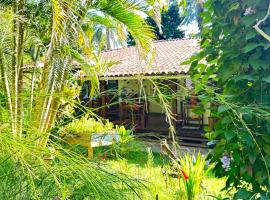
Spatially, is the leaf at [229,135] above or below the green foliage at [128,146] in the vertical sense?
above

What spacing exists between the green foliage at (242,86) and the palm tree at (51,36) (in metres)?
1.26

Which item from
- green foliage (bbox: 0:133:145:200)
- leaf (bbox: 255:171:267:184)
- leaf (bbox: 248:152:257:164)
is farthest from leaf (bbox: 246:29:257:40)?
green foliage (bbox: 0:133:145:200)

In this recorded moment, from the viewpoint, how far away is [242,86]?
189cm

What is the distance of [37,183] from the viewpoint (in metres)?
1.44

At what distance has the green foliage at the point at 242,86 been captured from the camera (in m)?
1.77

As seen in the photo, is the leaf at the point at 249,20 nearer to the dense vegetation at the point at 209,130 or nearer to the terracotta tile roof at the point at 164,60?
the dense vegetation at the point at 209,130

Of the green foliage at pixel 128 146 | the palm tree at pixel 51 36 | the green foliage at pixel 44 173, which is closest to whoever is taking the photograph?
the green foliage at pixel 44 173

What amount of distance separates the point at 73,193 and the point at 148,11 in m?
3.56

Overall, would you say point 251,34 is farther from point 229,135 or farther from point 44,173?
point 44,173

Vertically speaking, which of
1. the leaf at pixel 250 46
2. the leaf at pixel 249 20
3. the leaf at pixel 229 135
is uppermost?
the leaf at pixel 249 20

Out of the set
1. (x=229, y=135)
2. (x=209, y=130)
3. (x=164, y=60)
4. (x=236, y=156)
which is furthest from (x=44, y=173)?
(x=164, y=60)

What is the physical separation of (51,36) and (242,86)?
2.06m

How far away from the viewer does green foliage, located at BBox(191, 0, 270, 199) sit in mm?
1769

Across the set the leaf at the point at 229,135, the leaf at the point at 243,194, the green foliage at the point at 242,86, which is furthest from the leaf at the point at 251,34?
the leaf at the point at 243,194
